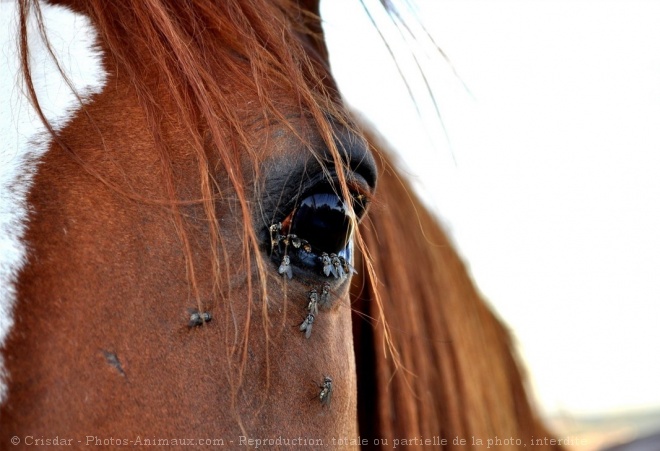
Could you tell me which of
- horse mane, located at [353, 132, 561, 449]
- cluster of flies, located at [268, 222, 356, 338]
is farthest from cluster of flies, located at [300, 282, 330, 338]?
horse mane, located at [353, 132, 561, 449]

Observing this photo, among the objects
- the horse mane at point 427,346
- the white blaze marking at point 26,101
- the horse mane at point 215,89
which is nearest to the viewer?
the white blaze marking at point 26,101

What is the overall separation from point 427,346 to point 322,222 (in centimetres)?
68

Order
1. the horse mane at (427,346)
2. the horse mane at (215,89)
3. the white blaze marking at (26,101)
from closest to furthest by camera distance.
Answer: the white blaze marking at (26,101) → the horse mane at (215,89) → the horse mane at (427,346)

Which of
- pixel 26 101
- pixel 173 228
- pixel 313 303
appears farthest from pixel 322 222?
pixel 26 101

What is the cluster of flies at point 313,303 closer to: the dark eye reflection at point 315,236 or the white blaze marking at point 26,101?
the dark eye reflection at point 315,236

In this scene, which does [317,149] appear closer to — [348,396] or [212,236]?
[212,236]

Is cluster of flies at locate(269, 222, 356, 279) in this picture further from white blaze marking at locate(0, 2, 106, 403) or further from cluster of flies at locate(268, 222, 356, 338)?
white blaze marking at locate(0, 2, 106, 403)

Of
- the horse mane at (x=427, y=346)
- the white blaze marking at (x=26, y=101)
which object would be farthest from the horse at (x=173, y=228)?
the horse mane at (x=427, y=346)

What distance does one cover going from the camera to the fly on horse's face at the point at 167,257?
0.86 meters

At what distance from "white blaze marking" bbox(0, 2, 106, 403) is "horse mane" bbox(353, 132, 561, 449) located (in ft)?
2.17

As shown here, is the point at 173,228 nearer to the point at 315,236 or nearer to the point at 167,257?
the point at 167,257

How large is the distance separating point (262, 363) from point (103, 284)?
0.25 meters

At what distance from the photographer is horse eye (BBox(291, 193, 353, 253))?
107 centimetres

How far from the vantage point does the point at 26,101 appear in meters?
0.96
